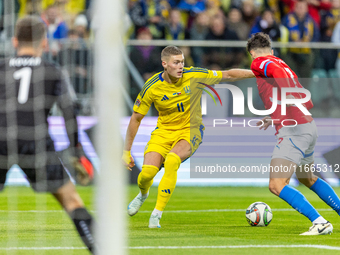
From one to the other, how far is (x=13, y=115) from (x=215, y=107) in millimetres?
6816

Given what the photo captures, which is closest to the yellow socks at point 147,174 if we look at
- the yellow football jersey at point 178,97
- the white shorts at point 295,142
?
the yellow football jersey at point 178,97

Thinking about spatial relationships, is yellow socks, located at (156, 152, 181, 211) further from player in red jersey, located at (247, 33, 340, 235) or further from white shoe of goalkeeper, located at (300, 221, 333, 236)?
white shoe of goalkeeper, located at (300, 221, 333, 236)

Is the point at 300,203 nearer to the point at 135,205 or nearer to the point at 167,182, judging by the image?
the point at 167,182

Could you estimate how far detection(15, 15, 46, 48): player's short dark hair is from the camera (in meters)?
4.87

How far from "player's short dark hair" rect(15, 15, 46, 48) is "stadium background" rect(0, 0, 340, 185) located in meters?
5.77

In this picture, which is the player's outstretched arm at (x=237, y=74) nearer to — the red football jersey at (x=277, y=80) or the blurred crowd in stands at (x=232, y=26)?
the red football jersey at (x=277, y=80)

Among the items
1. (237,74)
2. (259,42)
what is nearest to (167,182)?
(237,74)

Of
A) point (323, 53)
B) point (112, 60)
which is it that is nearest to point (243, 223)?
point (112, 60)

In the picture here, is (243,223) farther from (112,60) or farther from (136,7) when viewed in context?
(136,7)

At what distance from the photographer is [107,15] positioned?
10.8 feet

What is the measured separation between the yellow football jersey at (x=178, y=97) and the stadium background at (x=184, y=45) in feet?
10.7

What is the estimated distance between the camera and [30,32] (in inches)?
193

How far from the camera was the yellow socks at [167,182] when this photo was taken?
7.12m

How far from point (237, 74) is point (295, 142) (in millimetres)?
1520
